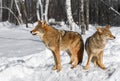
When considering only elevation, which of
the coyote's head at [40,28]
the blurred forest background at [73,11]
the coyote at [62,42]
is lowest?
the blurred forest background at [73,11]

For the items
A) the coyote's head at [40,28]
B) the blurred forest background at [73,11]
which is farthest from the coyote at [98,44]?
the blurred forest background at [73,11]

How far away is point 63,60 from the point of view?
11.2 meters

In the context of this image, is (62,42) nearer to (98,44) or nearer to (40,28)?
(40,28)

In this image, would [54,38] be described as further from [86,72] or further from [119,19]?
[119,19]

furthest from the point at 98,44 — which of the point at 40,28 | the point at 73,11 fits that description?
the point at 73,11

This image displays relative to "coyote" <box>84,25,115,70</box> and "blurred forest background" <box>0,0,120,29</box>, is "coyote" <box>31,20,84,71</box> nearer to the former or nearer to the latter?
"coyote" <box>84,25,115,70</box>

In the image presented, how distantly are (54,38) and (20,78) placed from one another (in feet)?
4.89

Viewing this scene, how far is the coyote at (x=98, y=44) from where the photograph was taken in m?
8.44

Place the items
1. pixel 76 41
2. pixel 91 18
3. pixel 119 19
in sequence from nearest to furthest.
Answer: pixel 76 41, pixel 119 19, pixel 91 18

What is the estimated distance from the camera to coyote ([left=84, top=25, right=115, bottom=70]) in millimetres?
8438

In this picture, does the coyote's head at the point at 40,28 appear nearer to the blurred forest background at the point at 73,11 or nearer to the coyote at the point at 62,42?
the coyote at the point at 62,42

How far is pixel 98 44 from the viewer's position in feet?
28.3

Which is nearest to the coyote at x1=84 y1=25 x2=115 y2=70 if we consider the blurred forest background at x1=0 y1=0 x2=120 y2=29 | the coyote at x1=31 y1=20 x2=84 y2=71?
the coyote at x1=31 y1=20 x2=84 y2=71

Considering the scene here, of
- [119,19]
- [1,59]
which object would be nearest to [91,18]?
[119,19]
